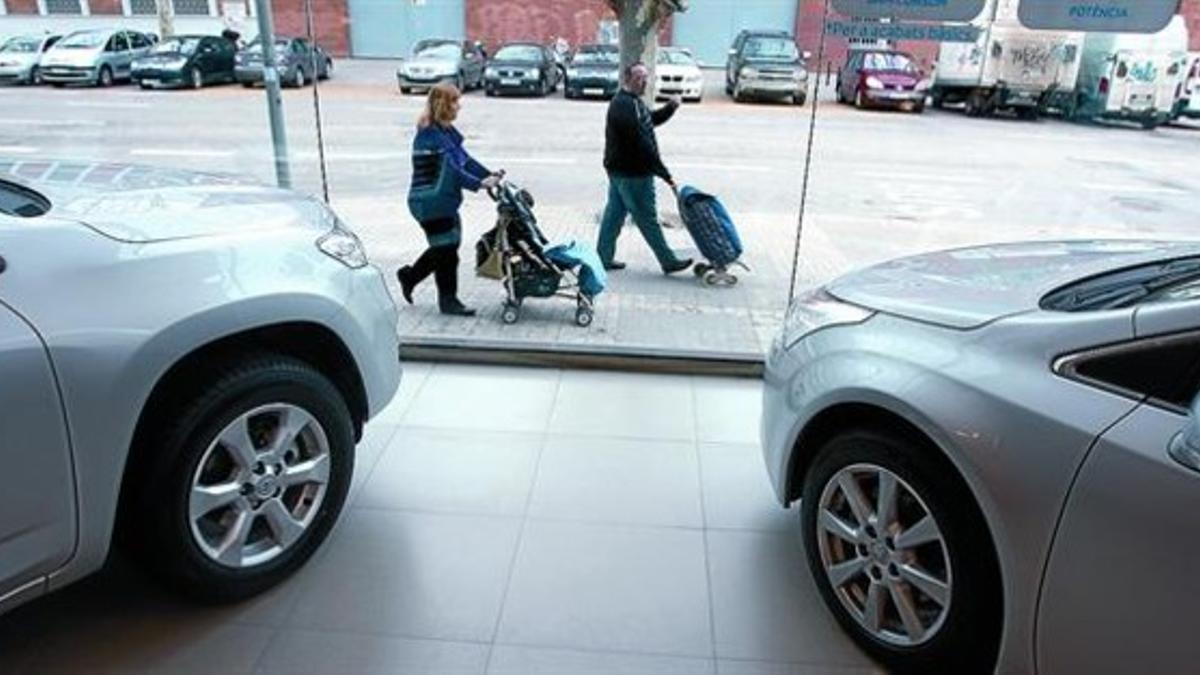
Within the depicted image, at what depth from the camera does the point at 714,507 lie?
292cm

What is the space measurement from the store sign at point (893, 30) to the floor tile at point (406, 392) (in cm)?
245

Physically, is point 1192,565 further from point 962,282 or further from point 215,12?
point 215,12

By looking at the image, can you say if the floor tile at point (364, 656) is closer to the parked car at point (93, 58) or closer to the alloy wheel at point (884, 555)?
the alloy wheel at point (884, 555)

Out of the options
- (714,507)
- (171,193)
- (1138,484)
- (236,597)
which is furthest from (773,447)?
(171,193)

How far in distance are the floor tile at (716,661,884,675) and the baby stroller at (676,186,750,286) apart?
3.61 meters

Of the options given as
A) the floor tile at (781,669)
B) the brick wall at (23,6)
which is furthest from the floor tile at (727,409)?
the brick wall at (23,6)

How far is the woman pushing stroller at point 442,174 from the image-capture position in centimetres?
434

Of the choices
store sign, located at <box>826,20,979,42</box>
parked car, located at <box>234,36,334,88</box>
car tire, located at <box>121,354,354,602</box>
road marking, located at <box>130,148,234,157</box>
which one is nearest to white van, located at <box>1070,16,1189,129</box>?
store sign, located at <box>826,20,979,42</box>

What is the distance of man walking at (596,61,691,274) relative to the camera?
5.26m

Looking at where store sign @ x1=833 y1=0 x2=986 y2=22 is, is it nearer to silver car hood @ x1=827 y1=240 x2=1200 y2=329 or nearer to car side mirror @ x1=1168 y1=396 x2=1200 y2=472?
silver car hood @ x1=827 y1=240 x2=1200 y2=329

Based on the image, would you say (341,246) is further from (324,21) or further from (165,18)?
(165,18)

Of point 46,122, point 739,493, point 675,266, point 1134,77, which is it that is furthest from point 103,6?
point 739,493

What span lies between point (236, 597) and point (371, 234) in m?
4.62

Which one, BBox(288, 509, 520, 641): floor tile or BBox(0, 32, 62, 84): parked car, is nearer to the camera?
BBox(288, 509, 520, 641): floor tile
